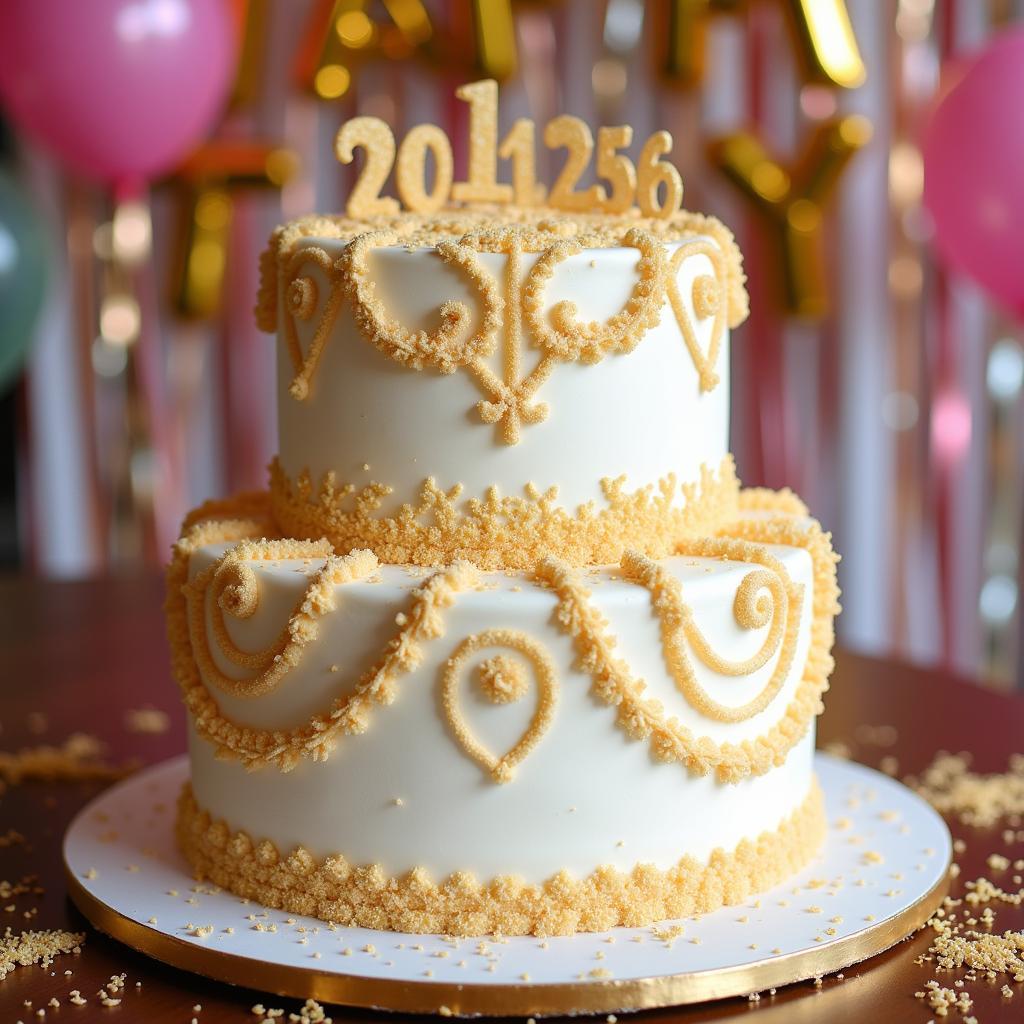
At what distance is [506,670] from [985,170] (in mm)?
1866

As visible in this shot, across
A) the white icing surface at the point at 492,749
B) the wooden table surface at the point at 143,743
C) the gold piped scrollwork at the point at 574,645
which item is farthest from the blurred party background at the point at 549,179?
the white icing surface at the point at 492,749

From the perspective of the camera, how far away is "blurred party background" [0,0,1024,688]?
384 cm

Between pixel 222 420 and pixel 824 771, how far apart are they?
2897 millimetres

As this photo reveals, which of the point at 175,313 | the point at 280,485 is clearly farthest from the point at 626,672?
the point at 175,313

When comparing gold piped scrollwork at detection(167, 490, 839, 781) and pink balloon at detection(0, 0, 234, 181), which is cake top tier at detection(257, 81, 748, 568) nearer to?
gold piped scrollwork at detection(167, 490, 839, 781)

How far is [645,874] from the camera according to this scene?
2.05 meters

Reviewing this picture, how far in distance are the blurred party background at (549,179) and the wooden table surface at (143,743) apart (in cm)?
77

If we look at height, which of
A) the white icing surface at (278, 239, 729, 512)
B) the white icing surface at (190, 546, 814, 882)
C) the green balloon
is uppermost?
the green balloon

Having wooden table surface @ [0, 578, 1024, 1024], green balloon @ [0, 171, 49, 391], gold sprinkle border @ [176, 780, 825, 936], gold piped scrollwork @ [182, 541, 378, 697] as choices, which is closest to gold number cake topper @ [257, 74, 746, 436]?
gold piped scrollwork @ [182, 541, 378, 697]

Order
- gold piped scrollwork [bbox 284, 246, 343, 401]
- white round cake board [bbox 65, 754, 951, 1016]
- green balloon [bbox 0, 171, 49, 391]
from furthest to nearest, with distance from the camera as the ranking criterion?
1. green balloon [bbox 0, 171, 49, 391]
2. gold piped scrollwork [bbox 284, 246, 343, 401]
3. white round cake board [bbox 65, 754, 951, 1016]

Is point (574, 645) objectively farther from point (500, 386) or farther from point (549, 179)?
point (549, 179)

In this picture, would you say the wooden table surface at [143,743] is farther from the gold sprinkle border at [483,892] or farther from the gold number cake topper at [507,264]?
the gold number cake topper at [507,264]

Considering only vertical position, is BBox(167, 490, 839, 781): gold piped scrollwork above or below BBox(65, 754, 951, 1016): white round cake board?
above

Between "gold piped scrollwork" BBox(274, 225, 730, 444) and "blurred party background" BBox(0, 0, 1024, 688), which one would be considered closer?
"gold piped scrollwork" BBox(274, 225, 730, 444)
